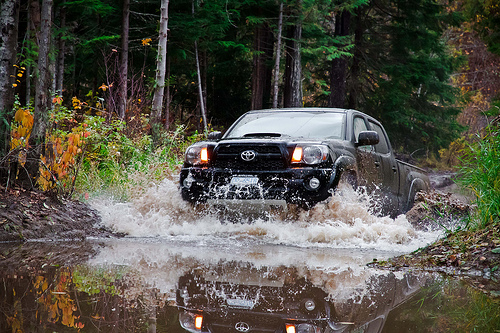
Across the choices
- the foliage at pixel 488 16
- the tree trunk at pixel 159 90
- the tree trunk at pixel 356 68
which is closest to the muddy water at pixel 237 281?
the tree trunk at pixel 159 90

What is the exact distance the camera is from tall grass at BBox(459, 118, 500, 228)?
5469mm

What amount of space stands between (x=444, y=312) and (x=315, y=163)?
11.2ft

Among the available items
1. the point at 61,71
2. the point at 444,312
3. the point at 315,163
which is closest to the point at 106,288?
the point at 444,312

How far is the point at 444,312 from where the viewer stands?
3.36 meters

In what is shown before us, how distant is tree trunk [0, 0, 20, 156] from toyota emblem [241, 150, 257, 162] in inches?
113

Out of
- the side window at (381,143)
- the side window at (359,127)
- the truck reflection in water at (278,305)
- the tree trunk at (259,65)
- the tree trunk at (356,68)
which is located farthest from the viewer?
the tree trunk at (356,68)

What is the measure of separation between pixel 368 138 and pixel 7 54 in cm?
467

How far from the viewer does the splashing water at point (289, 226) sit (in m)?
6.57

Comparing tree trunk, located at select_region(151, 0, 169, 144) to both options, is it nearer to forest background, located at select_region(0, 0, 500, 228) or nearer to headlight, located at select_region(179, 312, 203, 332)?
forest background, located at select_region(0, 0, 500, 228)

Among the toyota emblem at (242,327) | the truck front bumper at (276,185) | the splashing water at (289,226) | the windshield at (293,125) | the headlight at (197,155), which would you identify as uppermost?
the windshield at (293,125)

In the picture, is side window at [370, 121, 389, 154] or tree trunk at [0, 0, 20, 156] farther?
side window at [370, 121, 389, 154]

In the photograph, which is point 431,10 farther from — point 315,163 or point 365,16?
point 315,163

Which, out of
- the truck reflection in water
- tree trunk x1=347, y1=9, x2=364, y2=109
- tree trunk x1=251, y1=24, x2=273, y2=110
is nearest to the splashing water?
the truck reflection in water

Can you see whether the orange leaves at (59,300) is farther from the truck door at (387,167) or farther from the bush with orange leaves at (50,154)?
the truck door at (387,167)
